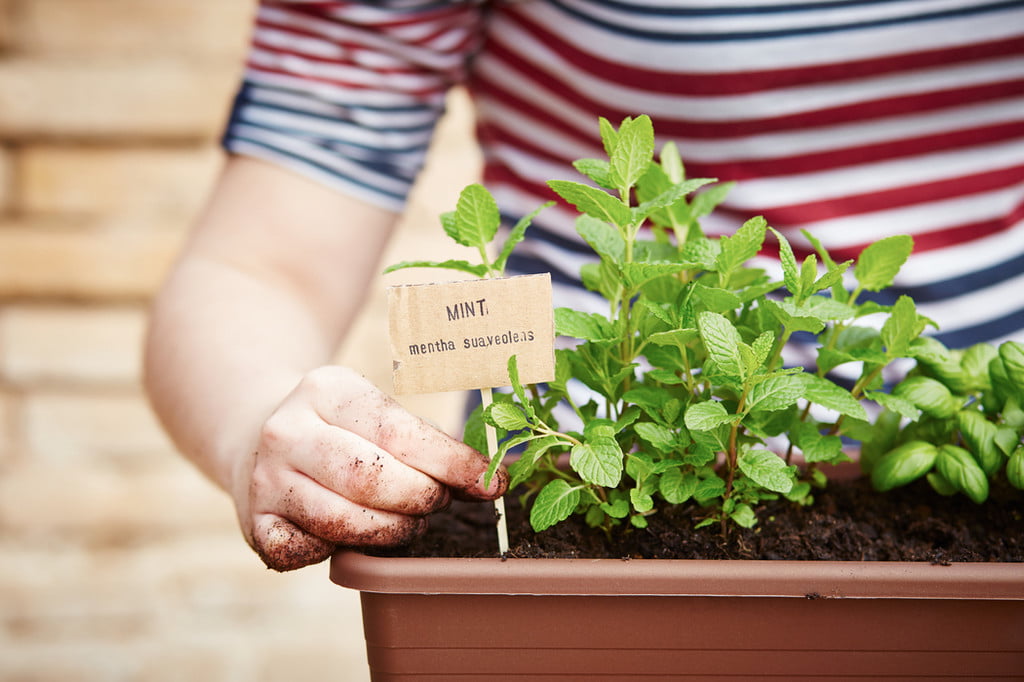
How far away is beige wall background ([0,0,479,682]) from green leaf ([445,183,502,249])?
3.31 feet

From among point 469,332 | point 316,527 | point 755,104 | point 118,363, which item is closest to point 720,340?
point 469,332

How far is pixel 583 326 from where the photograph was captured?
541 mm

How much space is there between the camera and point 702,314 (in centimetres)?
50

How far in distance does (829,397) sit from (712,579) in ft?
0.42

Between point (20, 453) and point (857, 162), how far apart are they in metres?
1.53

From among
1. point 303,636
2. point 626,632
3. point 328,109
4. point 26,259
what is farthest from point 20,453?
point 626,632

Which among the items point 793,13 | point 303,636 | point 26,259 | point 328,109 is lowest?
point 303,636

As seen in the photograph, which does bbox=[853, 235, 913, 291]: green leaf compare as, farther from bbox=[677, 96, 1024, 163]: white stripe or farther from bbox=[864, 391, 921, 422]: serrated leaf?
bbox=[677, 96, 1024, 163]: white stripe

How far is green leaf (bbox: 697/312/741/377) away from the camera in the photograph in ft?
1.61

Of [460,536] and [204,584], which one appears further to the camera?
[204,584]

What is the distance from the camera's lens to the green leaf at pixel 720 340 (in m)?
0.49

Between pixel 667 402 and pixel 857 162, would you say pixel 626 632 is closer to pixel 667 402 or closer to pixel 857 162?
pixel 667 402

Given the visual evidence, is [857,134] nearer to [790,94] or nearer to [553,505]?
[790,94]

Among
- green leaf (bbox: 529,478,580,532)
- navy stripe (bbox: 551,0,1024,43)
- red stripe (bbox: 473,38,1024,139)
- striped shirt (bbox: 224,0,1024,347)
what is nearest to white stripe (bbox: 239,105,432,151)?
striped shirt (bbox: 224,0,1024,347)
